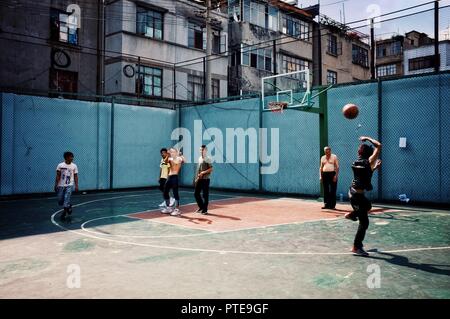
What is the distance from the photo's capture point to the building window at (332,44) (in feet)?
124

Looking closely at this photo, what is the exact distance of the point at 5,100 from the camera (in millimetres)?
16266

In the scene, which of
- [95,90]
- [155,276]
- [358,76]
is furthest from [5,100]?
[358,76]

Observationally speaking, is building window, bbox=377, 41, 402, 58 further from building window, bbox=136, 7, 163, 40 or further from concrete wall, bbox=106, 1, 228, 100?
building window, bbox=136, 7, 163, 40

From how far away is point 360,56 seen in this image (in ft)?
134

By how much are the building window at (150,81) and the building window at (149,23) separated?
8.16ft

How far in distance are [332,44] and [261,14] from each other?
352 inches

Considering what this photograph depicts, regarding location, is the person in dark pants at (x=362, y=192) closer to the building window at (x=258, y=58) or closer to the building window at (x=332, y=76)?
the building window at (x=258, y=58)

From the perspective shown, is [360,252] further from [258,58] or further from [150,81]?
[258,58]

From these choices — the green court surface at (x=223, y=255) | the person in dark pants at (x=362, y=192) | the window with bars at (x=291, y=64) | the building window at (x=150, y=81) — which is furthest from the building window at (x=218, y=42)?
the person in dark pants at (x=362, y=192)

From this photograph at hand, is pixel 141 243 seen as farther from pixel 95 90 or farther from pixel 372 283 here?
pixel 95 90

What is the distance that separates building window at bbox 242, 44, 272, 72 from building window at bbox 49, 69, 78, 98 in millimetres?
12907


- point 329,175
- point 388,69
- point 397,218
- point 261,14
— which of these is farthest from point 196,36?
point 388,69
